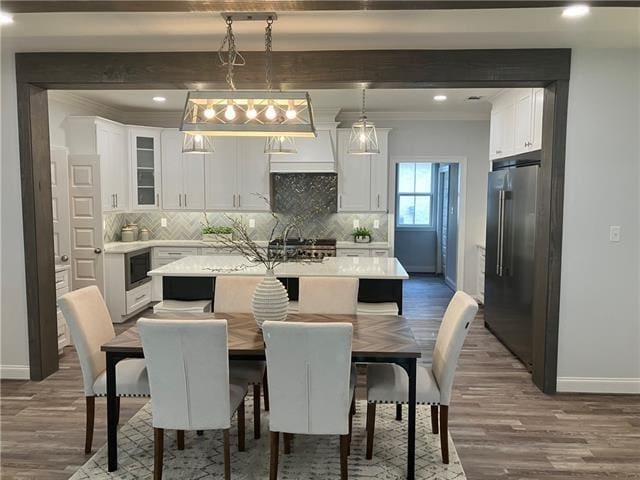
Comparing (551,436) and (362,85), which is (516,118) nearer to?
(362,85)

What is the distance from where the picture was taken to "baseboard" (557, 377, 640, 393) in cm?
390

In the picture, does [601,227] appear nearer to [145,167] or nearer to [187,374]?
[187,374]

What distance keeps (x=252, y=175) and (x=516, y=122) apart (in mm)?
3456

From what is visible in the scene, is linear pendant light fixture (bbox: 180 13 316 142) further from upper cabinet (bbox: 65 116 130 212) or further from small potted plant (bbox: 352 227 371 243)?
small potted plant (bbox: 352 227 371 243)

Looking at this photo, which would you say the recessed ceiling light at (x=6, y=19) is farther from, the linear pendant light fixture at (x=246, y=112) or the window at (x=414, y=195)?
the window at (x=414, y=195)

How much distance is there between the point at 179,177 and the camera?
275 inches

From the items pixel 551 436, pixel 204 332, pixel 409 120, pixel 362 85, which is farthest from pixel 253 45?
pixel 409 120

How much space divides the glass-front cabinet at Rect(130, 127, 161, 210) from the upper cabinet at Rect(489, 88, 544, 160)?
4.32 metres

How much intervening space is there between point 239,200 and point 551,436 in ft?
16.0

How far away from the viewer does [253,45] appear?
3668 mm

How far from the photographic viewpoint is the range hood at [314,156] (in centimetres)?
664

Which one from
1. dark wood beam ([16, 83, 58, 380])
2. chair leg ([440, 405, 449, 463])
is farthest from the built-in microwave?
chair leg ([440, 405, 449, 463])

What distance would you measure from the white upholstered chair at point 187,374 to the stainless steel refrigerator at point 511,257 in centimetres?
287

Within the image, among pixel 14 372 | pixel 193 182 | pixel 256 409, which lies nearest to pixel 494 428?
pixel 256 409
